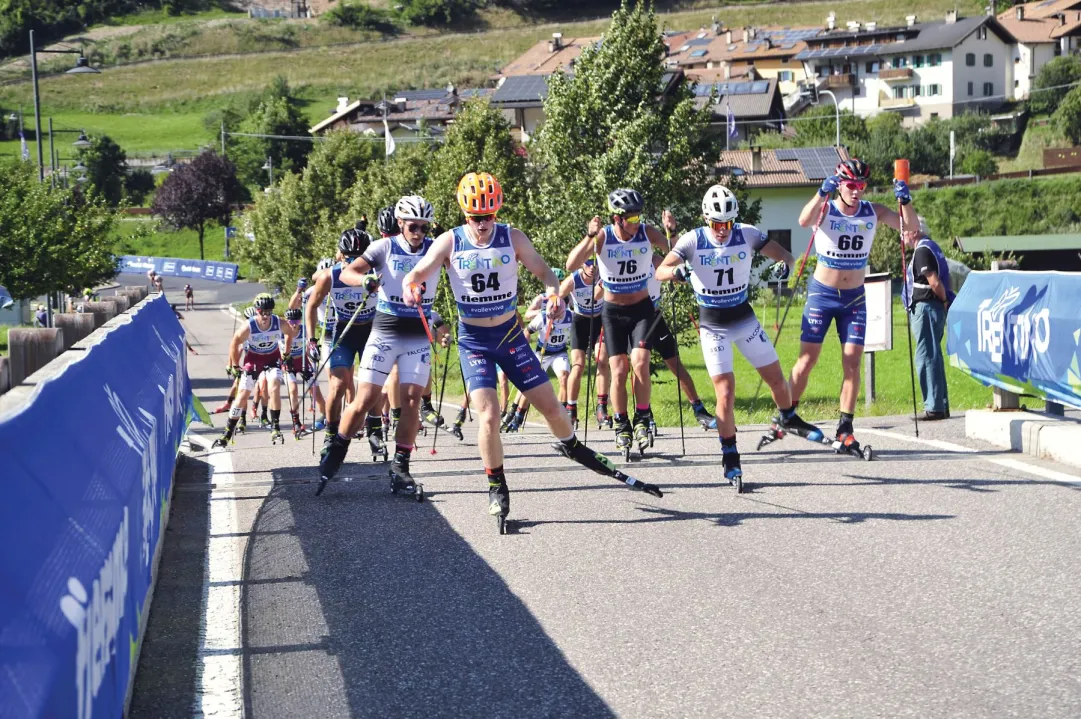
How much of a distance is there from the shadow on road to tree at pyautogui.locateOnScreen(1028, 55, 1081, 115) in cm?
11205

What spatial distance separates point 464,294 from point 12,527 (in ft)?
18.9

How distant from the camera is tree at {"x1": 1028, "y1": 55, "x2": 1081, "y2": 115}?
112 metres

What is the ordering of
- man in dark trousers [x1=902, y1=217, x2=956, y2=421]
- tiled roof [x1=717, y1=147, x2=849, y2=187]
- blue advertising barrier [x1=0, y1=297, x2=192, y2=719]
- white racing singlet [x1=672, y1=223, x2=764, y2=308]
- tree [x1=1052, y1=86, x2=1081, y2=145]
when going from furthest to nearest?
tree [x1=1052, y1=86, x2=1081, y2=145] → tiled roof [x1=717, y1=147, x2=849, y2=187] → man in dark trousers [x1=902, y1=217, x2=956, y2=421] → white racing singlet [x1=672, y1=223, x2=764, y2=308] → blue advertising barrier [x1=0, y1=297, x2=192, y2=719]

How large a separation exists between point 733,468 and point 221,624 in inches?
176

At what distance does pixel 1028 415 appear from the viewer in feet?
39.5

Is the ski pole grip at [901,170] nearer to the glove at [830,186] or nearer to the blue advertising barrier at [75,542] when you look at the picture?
the glove at [830,186]

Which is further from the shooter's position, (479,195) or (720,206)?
(720,206)

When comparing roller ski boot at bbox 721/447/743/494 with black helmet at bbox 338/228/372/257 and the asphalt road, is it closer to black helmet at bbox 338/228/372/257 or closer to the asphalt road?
the asphalt road

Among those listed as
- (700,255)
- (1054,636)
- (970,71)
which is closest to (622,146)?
(700,255)

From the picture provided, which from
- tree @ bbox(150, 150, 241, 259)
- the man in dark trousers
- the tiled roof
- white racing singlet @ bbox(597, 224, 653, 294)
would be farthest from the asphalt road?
tree @ bbox(150, 150, 241, 259)

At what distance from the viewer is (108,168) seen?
124 meters

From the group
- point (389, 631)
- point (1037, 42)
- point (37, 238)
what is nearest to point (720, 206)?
point (389, 631)

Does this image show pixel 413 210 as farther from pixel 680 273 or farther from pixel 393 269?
pixel 680 273

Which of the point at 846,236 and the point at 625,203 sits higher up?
the point at 625,203
